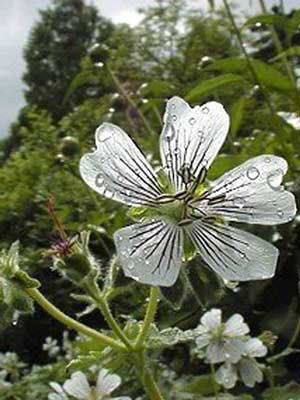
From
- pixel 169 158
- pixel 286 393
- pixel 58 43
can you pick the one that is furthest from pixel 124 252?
pixel 58 43

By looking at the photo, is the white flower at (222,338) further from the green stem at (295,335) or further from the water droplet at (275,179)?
the water droplet at (275,179)

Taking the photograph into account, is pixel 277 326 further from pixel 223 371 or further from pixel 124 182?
pixel 124 182

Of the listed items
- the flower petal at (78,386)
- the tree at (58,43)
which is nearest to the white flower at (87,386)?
the flower petal at (78,386)

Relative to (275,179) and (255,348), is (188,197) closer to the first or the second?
(275,179)

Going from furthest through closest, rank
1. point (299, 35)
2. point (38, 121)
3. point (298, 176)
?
point (38, 121)
point (299, 35)
point (298, 176)

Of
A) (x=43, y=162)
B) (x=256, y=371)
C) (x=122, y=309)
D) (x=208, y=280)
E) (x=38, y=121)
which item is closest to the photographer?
(x=208, y=280)

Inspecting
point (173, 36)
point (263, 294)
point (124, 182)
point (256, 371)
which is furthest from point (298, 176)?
point (173, 36)

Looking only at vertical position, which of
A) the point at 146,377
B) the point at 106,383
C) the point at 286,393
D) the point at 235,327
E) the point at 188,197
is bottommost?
the point at 286,393
